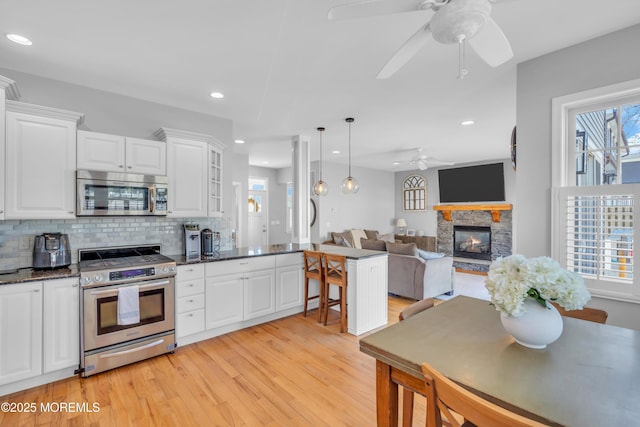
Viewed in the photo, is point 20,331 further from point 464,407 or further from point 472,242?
point 472,242

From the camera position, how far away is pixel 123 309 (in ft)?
8.65

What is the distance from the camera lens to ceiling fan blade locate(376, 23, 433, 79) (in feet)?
4.85

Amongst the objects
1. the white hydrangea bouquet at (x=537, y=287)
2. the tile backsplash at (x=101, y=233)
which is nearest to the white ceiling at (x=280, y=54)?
the tile backsplash at (x=101, y=233)

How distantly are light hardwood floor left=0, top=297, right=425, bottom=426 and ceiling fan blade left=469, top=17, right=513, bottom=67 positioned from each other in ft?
7.70

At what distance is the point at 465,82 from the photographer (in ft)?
9.55

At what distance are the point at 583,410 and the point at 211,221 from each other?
3.83m

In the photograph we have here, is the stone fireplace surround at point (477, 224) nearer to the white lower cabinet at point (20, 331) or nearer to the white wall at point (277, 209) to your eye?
the white wall at point (277, 209)

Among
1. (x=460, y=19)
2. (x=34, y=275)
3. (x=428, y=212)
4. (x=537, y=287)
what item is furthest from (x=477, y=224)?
(x=34, y=275)

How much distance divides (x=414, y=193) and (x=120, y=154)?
7.65 meters

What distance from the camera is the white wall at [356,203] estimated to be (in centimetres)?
742

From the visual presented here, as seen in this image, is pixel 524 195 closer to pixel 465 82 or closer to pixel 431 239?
pixel 465 82

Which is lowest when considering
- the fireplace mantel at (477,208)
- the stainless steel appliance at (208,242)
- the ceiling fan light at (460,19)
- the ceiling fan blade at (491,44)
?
the stainless steel appliance at (208,242)

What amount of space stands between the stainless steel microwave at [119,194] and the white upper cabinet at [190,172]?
0.13 m

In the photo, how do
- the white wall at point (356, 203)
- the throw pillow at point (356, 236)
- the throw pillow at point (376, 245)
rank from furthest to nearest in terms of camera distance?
the white wall at point (356, 203)
the throw pillow at point (356, 236)
the throw pillow at point (376, 245)
